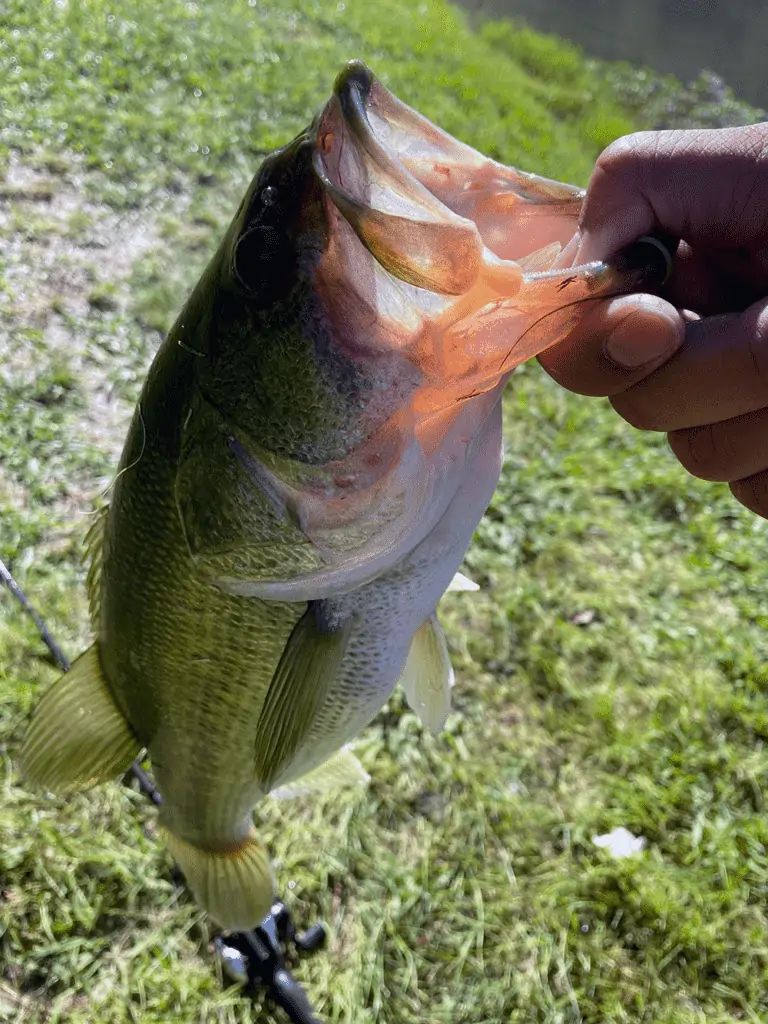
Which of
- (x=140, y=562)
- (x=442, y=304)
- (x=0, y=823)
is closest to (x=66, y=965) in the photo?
(x=0, y=823)

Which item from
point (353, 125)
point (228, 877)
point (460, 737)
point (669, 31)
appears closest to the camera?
point (353, 125)

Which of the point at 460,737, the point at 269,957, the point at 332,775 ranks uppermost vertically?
the point at 332,775

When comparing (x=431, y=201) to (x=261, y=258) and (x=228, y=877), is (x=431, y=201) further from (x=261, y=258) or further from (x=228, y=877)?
(x=228, y=877)

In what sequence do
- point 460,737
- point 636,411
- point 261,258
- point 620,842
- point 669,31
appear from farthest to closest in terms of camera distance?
1. point 669,31
2. point 460,737
3. point 620,842
4. point 636,411
5. point 261,258

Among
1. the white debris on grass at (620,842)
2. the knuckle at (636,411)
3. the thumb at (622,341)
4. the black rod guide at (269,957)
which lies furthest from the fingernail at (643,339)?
the white debris on grass at (620,842)

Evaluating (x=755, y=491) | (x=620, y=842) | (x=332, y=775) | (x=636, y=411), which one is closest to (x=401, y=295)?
(x=636, y=411)

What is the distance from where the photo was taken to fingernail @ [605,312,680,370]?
1014mm

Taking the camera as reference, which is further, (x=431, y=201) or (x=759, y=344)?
(x=759, y=344)

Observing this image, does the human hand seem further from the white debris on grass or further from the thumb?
the white debris on grass

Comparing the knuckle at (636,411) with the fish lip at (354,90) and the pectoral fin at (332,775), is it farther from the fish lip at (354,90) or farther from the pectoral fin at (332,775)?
the pectoral fin at (332,775)

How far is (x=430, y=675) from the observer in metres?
1.54

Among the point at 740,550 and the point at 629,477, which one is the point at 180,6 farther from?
the point at 740,550

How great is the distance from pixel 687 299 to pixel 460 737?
6.07ft

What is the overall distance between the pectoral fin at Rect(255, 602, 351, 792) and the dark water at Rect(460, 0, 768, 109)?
475 inches
